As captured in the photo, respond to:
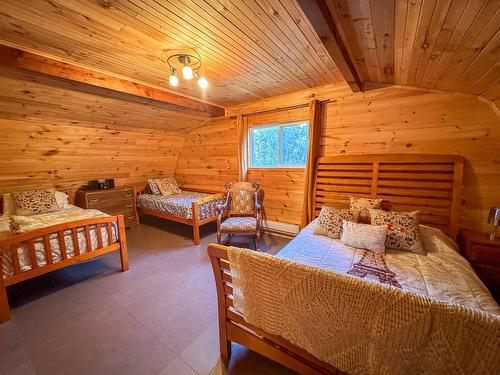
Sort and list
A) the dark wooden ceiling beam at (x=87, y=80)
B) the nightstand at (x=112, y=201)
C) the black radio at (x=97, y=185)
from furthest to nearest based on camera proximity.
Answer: the black radio at (x=97, y=185)
the nightstand at (x=112, y=201)
the dark wooden ceiling beam at (x=87, y=80)

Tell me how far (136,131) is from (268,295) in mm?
3757

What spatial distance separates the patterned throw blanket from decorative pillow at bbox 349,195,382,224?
169 cm

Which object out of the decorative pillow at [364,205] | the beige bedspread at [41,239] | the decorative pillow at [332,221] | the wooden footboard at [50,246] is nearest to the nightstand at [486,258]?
the decorative pillow at [364,205]

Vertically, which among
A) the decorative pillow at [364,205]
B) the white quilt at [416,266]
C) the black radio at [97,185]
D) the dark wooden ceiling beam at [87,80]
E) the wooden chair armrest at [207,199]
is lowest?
the white quilt at [416,266]

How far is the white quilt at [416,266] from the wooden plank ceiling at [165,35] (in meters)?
1.81

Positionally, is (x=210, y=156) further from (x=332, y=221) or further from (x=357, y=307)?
(x=357, y=307)

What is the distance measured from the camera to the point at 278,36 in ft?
5.56

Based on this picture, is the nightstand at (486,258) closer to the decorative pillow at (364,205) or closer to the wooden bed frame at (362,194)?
the wooden bed frame at (362,194)

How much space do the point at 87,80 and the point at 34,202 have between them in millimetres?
2134

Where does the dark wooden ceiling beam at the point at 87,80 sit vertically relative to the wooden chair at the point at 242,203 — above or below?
above

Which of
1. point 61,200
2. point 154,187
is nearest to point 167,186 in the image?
point 154,187

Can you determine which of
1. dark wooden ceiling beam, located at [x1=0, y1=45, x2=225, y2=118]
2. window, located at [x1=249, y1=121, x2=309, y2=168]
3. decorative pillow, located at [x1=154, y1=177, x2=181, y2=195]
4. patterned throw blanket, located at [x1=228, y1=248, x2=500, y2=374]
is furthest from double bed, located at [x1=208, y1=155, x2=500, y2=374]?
decorative pillow, located at [x1=154, y1=177, x2=181, y2=195]

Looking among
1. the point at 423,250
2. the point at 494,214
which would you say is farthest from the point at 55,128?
the point at 494,214

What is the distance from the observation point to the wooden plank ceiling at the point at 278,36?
3.89 feet
